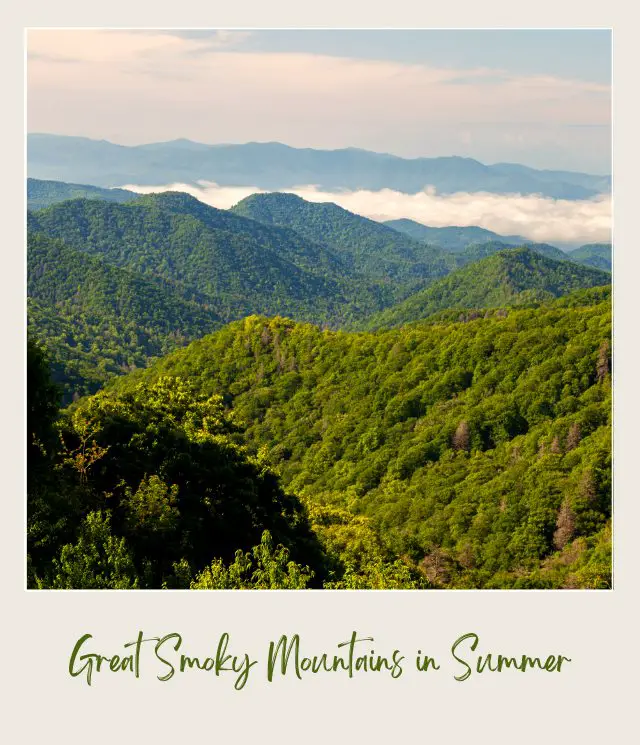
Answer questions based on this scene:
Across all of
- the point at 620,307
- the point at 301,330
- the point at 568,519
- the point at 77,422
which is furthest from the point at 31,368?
the point at 301,330

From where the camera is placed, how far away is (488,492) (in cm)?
3775

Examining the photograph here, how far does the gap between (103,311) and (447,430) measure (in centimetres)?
11616

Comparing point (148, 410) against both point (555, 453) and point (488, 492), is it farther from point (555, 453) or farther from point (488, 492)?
point (555, 453)

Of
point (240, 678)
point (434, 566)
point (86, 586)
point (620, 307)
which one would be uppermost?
point (620, 307)

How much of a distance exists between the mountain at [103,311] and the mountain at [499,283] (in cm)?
4625

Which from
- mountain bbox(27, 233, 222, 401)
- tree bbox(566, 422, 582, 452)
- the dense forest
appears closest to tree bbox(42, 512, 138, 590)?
the dense forest

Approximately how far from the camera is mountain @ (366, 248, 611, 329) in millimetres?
171125

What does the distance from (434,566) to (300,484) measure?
19.7 m

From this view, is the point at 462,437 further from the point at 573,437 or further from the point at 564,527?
the point at 564,527

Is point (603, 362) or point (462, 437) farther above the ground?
point (603, 362)

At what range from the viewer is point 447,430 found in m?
49.0

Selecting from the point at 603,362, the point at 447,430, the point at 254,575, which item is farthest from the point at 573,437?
the point at 254,575

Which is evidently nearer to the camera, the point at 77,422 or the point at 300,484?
the point at 77,422

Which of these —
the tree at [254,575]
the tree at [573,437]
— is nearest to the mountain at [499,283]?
the tree at [573,437]
